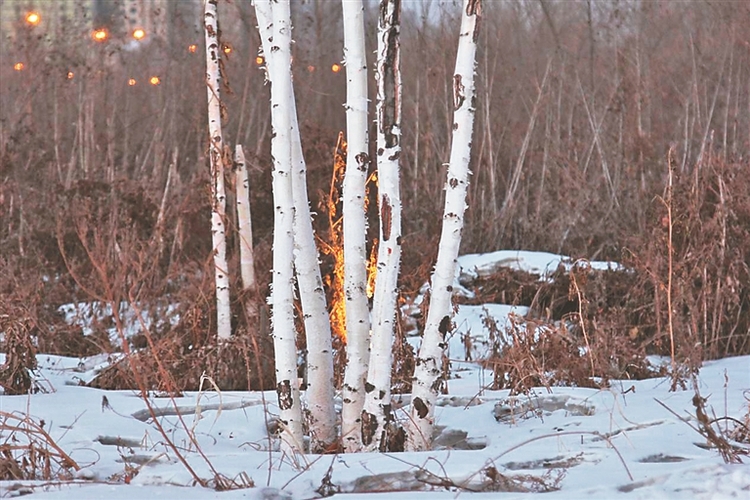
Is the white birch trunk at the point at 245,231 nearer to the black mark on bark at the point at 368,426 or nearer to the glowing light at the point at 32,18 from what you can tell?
the black mark on bark at the point at 368,426

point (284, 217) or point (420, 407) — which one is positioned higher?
point (284, 217)

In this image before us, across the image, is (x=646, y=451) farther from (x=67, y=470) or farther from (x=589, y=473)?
(x=67, y=470)

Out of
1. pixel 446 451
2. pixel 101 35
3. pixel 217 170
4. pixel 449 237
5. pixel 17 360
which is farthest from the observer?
pixel 101 35

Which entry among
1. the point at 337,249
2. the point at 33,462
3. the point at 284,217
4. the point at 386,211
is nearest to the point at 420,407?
the point at 386,211

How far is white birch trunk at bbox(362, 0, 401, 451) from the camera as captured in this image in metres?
3.87

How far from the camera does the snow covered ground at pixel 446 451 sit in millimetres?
3049

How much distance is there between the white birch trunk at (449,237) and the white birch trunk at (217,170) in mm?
2761

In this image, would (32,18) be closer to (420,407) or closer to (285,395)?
(285,395)

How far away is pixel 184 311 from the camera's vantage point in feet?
24.3

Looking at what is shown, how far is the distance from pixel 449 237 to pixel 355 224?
431 millimetres

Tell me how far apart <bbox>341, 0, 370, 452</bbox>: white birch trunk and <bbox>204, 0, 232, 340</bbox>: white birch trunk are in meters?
2.44

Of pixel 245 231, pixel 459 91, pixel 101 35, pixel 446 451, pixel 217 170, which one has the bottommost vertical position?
pixel 446 451

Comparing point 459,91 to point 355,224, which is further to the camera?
point 355,224

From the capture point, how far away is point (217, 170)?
6.46m
